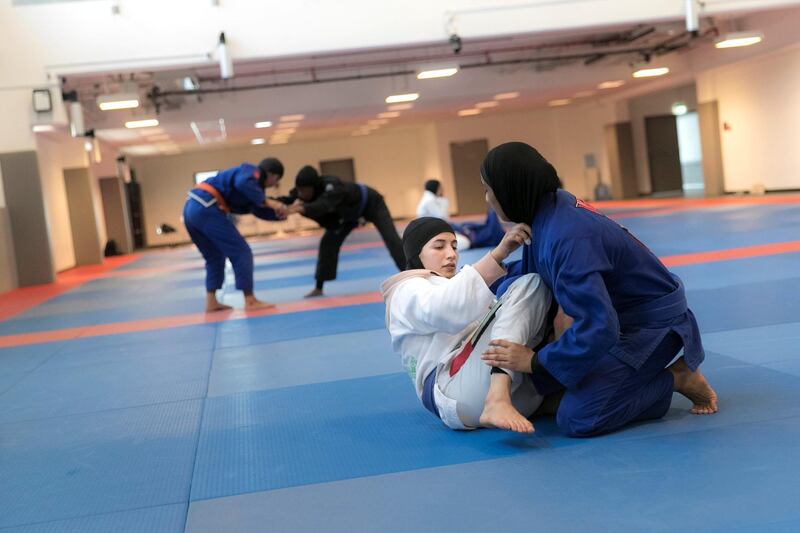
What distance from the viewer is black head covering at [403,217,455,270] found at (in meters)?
4.08

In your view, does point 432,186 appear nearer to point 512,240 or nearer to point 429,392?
point 429,392

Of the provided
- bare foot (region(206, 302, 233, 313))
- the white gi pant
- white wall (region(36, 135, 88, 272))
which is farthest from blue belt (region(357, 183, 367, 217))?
white wall (region(36, 135, 88, 272))

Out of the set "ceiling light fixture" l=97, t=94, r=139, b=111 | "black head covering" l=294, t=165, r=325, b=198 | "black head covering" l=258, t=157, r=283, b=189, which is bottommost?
"black head covering" l=294, t=165, r=325, b=198

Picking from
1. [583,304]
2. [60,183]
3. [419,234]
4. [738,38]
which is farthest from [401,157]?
[583,304]

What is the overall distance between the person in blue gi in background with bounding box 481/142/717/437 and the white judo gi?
0.09 metres

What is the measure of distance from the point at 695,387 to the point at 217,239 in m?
6.33

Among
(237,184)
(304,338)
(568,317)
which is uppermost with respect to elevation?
(237,184)

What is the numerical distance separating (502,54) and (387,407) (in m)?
18.0

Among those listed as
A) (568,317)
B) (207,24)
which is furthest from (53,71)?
(568,317)

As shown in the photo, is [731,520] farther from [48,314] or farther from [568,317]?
[48,314]

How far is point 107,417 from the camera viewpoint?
5.04m

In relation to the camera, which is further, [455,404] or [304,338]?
[304,338]

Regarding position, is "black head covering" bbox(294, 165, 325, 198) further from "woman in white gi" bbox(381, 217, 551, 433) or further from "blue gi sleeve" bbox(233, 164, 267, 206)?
"woman in white gi" bbox(381, 217, 551, 433)

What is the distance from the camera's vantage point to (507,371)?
3.64 m
